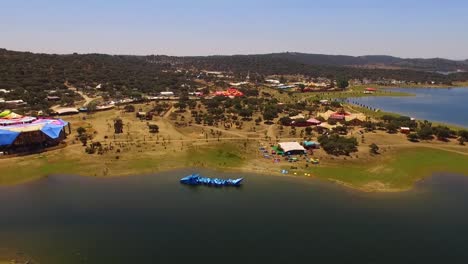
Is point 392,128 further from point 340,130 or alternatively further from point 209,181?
point 209,181

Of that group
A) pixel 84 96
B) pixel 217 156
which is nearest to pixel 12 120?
pixel 217 156

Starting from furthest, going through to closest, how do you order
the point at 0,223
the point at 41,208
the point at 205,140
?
the point at 205,140 → the point at 41,208 → the point at 0,223

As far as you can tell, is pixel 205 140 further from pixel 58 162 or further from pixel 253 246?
pixel 253 246

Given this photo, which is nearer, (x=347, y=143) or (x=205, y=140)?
(x=347, y=143)

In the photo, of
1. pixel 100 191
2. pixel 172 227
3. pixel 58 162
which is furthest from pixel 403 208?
pixel 58 162

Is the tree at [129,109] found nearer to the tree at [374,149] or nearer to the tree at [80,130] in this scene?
the tree at [80,130]

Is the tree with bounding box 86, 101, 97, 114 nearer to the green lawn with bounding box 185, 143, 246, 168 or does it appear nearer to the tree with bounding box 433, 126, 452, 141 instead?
the green lawn with bounding box 185, 143, 246, 168

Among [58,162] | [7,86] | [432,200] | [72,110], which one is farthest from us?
[7,86]

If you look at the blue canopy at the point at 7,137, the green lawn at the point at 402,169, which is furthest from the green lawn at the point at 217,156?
the blue canopy at the point at 7,137
